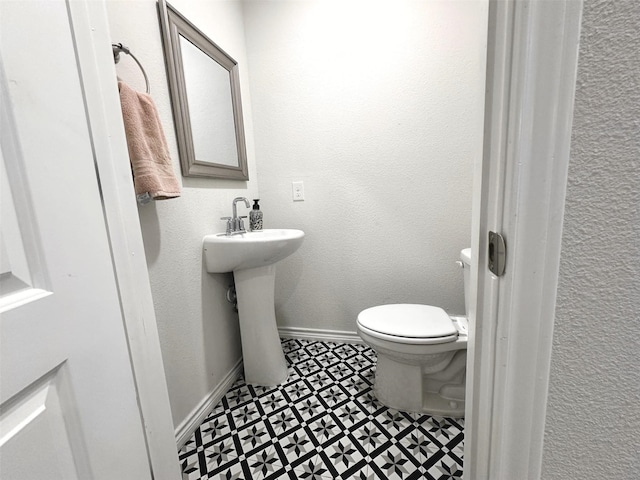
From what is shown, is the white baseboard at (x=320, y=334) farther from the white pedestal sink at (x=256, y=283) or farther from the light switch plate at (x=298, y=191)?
the light switch plate at (x=298, y=191)

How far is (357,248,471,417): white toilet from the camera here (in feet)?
3.65

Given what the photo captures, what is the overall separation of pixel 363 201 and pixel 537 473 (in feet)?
4.36

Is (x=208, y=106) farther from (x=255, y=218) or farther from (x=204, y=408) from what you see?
(x=204, y=408)

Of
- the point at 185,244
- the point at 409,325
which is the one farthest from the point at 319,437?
the point at 185,244

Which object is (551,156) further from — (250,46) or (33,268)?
(250,46)

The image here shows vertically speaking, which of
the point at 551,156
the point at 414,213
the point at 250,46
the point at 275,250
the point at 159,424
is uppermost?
the point at 250,46

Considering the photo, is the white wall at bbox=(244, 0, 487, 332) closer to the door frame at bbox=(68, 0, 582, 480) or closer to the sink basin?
the sink basin

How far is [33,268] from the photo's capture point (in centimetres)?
41

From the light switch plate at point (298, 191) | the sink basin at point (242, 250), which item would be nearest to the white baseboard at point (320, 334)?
the sink basin at point (242, 250)

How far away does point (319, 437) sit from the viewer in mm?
1097

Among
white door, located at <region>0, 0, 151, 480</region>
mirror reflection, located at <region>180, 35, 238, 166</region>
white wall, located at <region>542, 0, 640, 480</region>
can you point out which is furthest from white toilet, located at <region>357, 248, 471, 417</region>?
mirror reflection, located at <region>180, 35, 238, 166</region>

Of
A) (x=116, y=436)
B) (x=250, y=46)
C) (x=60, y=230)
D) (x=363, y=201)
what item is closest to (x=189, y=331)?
(x=116, y=436)

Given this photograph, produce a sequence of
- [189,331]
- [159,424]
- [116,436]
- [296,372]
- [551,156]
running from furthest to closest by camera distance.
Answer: [296,372], [189,331], [159,424], [116,436], [551,156]

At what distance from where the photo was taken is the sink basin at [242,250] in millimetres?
1177
